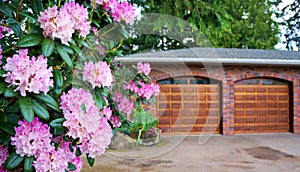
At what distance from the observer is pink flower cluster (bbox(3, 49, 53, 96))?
1.19m

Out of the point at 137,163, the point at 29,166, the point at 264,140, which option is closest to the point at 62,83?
the point at 29,166

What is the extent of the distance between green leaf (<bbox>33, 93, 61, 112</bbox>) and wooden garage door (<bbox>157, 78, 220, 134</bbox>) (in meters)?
7.57

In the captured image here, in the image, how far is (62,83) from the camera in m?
1.44

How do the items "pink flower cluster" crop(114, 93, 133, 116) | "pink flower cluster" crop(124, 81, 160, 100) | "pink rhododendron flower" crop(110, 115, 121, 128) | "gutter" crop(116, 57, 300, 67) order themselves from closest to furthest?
"pink rhododendron flower" crop(110, 115, 121, 128) < "pink flower cluster" crop(114, 93, 133, 116) < "pink flower cluster" crop(124, 81, 160, 100) < "gutter" crop(116, 57, 300, 67)

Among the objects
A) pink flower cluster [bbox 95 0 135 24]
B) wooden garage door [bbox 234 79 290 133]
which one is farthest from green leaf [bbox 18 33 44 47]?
wooden garage door [bbox 234 79 290 133]

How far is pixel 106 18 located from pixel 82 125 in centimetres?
87

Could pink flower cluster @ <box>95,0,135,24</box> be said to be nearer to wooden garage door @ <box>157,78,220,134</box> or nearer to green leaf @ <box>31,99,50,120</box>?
green leaf @ <box>31,99,50,120</box>

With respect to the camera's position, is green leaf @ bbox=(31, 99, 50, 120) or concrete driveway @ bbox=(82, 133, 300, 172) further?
concrete driveway @ bbox=(82, 133, 300, 172)

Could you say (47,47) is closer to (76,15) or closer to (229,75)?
(76,15)

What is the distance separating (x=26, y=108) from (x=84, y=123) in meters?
0.27

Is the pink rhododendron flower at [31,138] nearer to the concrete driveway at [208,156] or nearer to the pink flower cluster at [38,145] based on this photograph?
the pink flower cluster at [38,145]

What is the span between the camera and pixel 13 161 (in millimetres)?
1316

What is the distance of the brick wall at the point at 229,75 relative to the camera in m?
8.67

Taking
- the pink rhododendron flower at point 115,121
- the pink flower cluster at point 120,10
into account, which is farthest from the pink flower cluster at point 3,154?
the pink flower cluster at point 120,10
